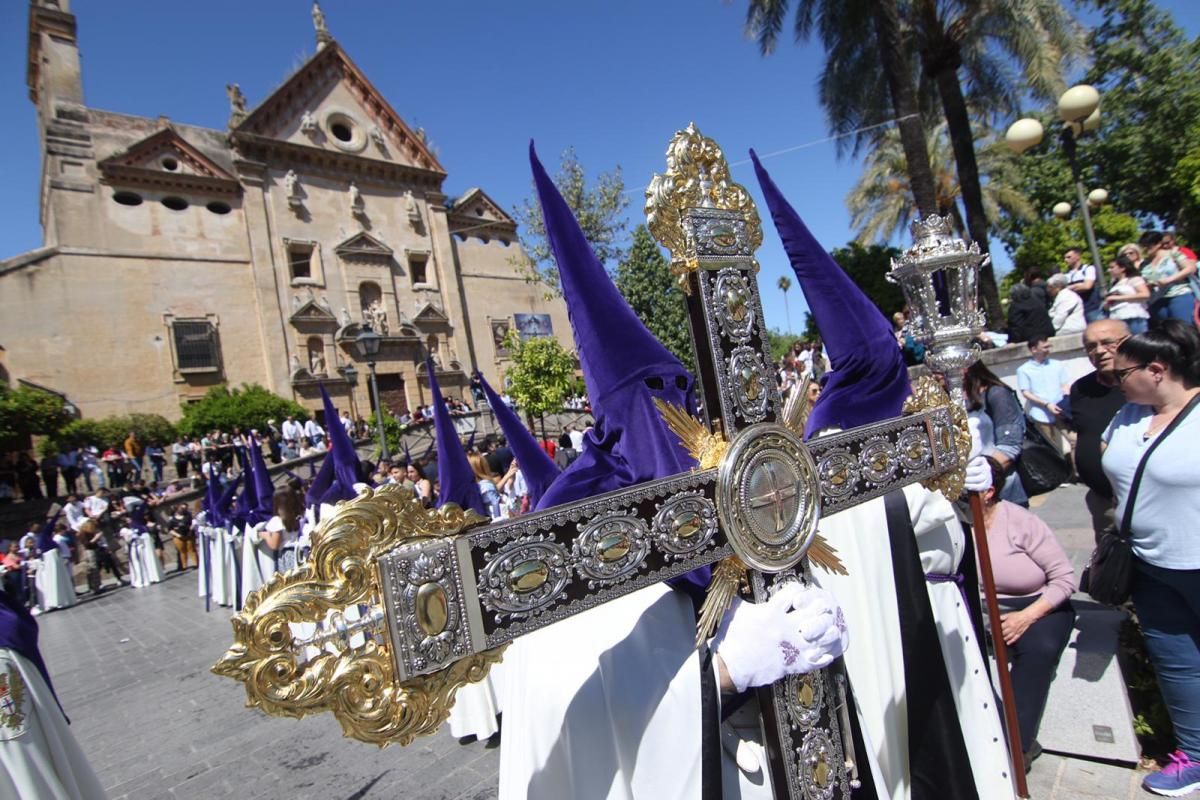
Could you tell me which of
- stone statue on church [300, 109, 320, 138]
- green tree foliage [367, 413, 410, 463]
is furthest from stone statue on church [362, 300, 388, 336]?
Result: stone statue on church [300, 109, 320, 138]

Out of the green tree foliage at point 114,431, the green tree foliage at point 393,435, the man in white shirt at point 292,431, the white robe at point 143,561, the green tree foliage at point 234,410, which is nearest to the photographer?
the white robe at point 143,561

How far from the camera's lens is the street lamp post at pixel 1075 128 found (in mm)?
7375

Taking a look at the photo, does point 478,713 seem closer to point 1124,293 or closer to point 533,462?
point 533,462

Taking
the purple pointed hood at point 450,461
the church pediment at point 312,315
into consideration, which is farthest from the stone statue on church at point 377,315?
the purple pointed hood at point 450,461

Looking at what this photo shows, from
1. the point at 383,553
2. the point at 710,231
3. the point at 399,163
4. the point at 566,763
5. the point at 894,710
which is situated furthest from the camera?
the point at 399,163

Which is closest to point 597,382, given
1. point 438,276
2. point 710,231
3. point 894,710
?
→ point 710,231

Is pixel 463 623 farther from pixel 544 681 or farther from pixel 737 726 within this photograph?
pixel 737 726

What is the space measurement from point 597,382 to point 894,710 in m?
1.80

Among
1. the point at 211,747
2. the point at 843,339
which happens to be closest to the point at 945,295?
the point at 843,339

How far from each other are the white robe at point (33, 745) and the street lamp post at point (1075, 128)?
1042cm

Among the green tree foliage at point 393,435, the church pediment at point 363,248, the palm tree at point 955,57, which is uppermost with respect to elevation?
the church pediment at point 363,248

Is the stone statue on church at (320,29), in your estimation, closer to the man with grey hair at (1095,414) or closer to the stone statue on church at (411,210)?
the stone statue on church at (411,210)

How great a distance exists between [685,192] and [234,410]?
26.3 metres

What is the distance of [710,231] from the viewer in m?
1.79
